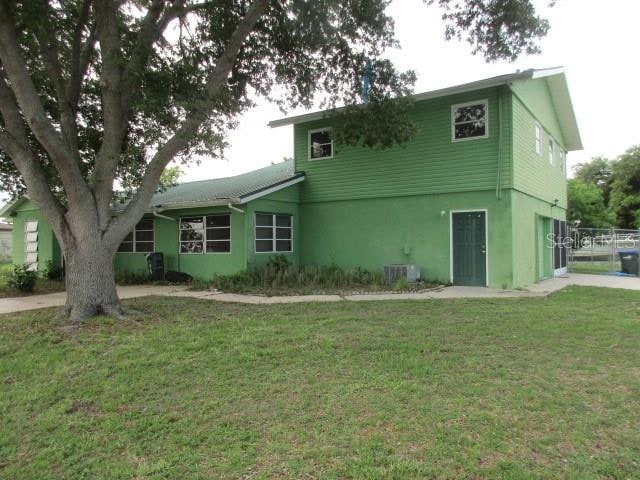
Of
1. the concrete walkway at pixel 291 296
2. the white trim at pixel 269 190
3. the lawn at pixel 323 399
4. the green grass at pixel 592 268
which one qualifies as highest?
the white trim at pixel 269 190

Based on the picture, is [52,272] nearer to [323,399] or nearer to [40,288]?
[40,288]

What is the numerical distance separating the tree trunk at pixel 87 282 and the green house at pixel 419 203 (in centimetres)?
518

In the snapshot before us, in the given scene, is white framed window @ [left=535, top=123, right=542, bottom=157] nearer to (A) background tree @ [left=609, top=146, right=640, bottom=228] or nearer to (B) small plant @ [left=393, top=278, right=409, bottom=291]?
(B) small plant @ [left=393, top=278, right=409, bottom=291]

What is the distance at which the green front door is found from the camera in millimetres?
11219

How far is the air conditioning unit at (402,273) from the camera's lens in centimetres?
1168

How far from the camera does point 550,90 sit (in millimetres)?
14398

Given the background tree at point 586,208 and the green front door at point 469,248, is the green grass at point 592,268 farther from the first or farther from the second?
the background tree at point 586,208

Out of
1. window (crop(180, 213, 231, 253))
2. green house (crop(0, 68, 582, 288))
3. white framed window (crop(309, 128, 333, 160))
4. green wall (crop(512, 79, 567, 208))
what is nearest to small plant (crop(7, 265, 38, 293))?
green house (crop(0, 68, 582, 288))

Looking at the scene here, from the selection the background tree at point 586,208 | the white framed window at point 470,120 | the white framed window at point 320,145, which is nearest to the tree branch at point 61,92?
the white framed window at point 320,145

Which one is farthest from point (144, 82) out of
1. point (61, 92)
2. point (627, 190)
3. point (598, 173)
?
point (598, 173)

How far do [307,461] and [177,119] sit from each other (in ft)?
24.4

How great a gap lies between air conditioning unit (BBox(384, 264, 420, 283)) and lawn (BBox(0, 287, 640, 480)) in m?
4.76

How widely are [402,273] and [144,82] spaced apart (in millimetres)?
7666

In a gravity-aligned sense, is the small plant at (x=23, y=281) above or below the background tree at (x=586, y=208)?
below
